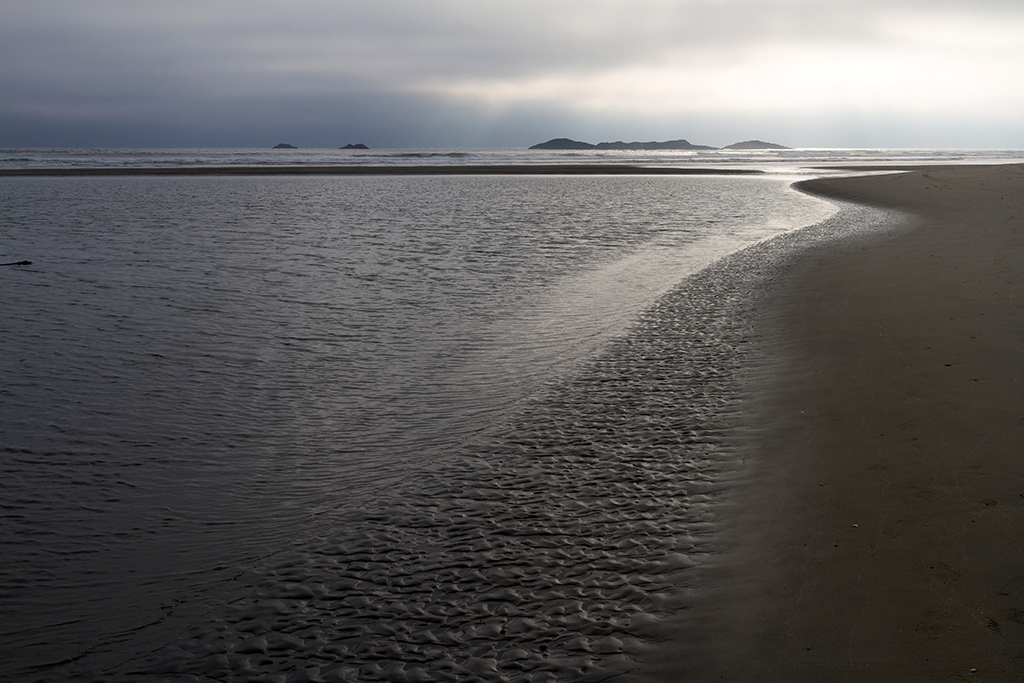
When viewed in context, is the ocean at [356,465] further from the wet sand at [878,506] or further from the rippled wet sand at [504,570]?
the wet sand at [878,506]

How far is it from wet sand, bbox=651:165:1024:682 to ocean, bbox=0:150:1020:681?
1.36 ft

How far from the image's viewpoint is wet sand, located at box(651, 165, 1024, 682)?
390cm

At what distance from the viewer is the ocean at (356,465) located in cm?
430

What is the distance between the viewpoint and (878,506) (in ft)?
17.5

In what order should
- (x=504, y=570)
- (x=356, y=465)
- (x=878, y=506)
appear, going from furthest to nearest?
(x=356, y=465)
(x=878, y=506)
(x=504, y=570)

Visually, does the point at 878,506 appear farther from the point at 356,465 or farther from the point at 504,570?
the point at 356,465

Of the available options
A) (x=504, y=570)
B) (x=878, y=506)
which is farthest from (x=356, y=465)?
(x=878, y=506)

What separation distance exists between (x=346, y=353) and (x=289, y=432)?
291 centimetres

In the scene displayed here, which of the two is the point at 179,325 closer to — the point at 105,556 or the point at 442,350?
the point at 442,350

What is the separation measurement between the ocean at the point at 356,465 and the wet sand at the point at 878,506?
0.41 metres

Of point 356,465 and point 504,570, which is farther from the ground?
point 356,465

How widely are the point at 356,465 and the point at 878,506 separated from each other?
15.2 feet

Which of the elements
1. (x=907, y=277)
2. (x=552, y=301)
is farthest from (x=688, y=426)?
(x=907, y=277)

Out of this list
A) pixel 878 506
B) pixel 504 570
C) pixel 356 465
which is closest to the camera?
pixel 504 570
